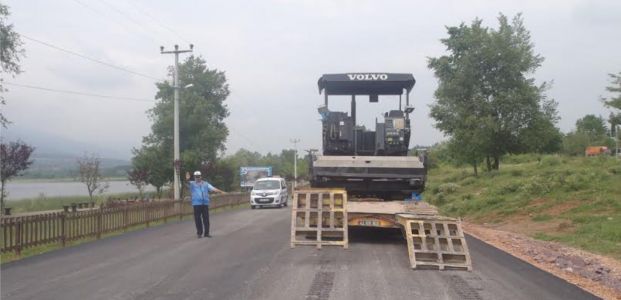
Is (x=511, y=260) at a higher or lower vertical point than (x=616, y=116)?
lower

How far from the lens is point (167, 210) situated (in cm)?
2414

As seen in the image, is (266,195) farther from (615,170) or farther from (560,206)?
(615,170)

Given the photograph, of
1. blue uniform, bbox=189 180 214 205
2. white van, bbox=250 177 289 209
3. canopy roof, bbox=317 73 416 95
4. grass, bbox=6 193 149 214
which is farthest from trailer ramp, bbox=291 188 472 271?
grass, bbox=6 193 149 214

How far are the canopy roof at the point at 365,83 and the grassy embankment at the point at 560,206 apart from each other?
5675 millimetres

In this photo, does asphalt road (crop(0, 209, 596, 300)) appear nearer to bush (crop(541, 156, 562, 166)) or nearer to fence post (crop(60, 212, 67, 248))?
fence post (crop(60, 212, 67, 248))

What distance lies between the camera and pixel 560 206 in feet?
70.2

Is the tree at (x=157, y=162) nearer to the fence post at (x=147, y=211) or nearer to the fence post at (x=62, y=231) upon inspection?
the fence post at (x=147, y=211)

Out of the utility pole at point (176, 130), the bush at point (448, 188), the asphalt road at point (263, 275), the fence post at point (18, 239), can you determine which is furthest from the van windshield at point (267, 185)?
the fence post at point (18, 239)

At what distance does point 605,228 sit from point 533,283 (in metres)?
8.07

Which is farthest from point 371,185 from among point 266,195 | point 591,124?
point 591,124

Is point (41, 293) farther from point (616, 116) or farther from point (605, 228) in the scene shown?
point (616, 116)

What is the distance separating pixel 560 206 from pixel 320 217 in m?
12.1

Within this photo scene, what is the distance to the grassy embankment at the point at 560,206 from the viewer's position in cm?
1595

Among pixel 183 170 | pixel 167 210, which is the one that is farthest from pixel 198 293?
pixel 183 170
